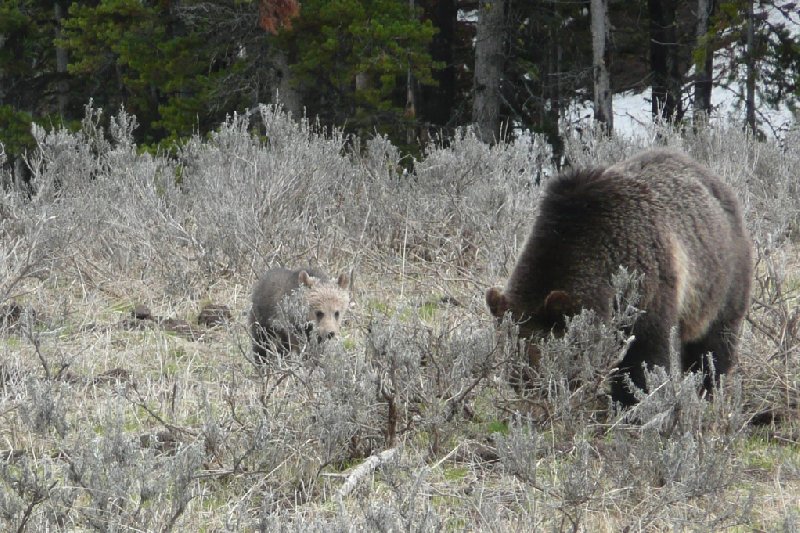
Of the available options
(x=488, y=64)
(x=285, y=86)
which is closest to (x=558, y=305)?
(x=285, y=86)

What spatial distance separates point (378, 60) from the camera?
16875 millimetres

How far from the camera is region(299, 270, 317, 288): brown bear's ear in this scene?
7.14m

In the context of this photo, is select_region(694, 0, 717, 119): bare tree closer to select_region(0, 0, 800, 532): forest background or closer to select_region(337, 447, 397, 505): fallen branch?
select_region(0, 0, 800, 532): forest background

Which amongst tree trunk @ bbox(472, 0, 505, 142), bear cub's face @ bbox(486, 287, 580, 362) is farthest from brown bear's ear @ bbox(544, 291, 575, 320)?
tree trunk @ bbox(472, 0, 505, 142)

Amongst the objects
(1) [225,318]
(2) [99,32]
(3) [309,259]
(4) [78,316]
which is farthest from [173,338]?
(2) [99,32]

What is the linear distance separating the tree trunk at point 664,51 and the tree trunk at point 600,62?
352 centimetres

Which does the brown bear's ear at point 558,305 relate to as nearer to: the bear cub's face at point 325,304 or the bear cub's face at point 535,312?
the bear cub's face at point 535,312

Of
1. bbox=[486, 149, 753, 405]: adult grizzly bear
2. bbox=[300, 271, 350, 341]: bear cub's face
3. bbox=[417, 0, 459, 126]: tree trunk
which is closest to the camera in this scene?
bbox=[486, 149, 753, 405]: adult grizzly bear

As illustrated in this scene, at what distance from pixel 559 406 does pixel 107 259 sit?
535cm

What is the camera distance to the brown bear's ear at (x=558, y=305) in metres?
5.09

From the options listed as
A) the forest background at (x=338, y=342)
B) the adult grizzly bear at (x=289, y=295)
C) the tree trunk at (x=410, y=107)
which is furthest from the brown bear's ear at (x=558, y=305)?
the tree trunk at (x=410, y=107)

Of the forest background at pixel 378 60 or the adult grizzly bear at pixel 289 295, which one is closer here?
Answer: the adult grizzly bear at pixel 289 295

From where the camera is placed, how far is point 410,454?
509 cm

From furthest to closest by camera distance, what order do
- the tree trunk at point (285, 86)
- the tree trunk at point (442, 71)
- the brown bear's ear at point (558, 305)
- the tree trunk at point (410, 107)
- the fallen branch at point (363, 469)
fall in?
1. the tree trunk at point (442, 71)
2. the tree trunk at point (410, 107)
3. the tree trunk at point (285, 86)
4. the brown bear's ear at point (558, 305)
5. the fallen branch at point (363, 469)
